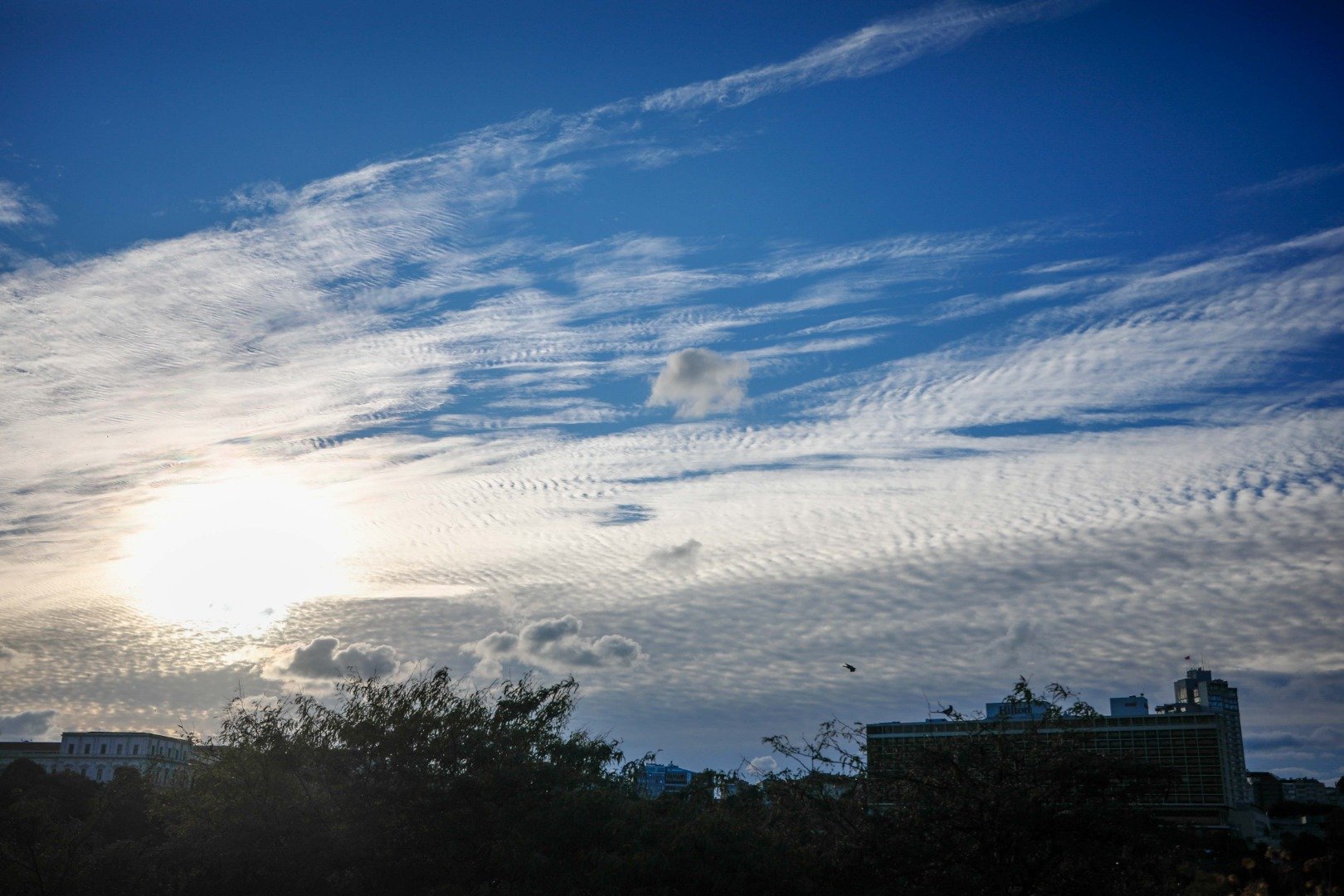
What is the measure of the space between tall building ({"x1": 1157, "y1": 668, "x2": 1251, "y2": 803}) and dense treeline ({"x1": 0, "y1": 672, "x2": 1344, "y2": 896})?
83.5 metres

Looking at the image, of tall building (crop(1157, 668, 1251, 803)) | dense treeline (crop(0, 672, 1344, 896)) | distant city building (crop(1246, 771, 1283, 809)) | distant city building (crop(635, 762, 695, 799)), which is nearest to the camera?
dense treeline (crop(0, 672, 1344, 896))

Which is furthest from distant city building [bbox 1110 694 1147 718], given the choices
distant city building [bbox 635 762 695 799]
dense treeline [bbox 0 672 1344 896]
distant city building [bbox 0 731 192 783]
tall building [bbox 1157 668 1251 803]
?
distant city building [bbox 0 731 192 783]

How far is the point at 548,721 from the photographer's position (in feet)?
84.1

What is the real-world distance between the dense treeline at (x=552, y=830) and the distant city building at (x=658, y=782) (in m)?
7.28

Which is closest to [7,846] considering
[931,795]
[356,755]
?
[356,755]

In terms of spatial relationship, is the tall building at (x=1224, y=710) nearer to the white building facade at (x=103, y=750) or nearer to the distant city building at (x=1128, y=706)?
the distant city building at (x=1128, y=706)

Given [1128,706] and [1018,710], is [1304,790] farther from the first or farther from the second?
[1018,710]

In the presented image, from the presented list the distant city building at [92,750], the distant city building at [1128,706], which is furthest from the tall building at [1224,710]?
the distant city building at [92,750]

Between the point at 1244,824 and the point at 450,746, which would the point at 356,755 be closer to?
the point at 450,746

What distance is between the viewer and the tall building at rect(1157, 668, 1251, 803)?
9712cm

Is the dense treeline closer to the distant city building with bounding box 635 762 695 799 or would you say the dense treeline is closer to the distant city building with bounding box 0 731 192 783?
the distant city building with bounding box 635 762 695 799

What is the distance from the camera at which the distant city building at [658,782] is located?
32.5 m

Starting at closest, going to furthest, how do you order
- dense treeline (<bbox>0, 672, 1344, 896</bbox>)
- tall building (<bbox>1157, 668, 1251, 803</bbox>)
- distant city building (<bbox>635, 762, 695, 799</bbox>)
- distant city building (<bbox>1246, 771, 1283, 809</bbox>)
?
dense treeline (<bbox>0, 672, 1344, 896</bbox>) < distant city building (<bbox>635, 762, 695, 799</bbox>) < tall building (<bbox>1157, 668, 1251, 803</bbox>) < distant city building (<bbox>1246, 771, 1283, 809</bbox>)

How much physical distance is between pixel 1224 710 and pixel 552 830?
137555 mm
